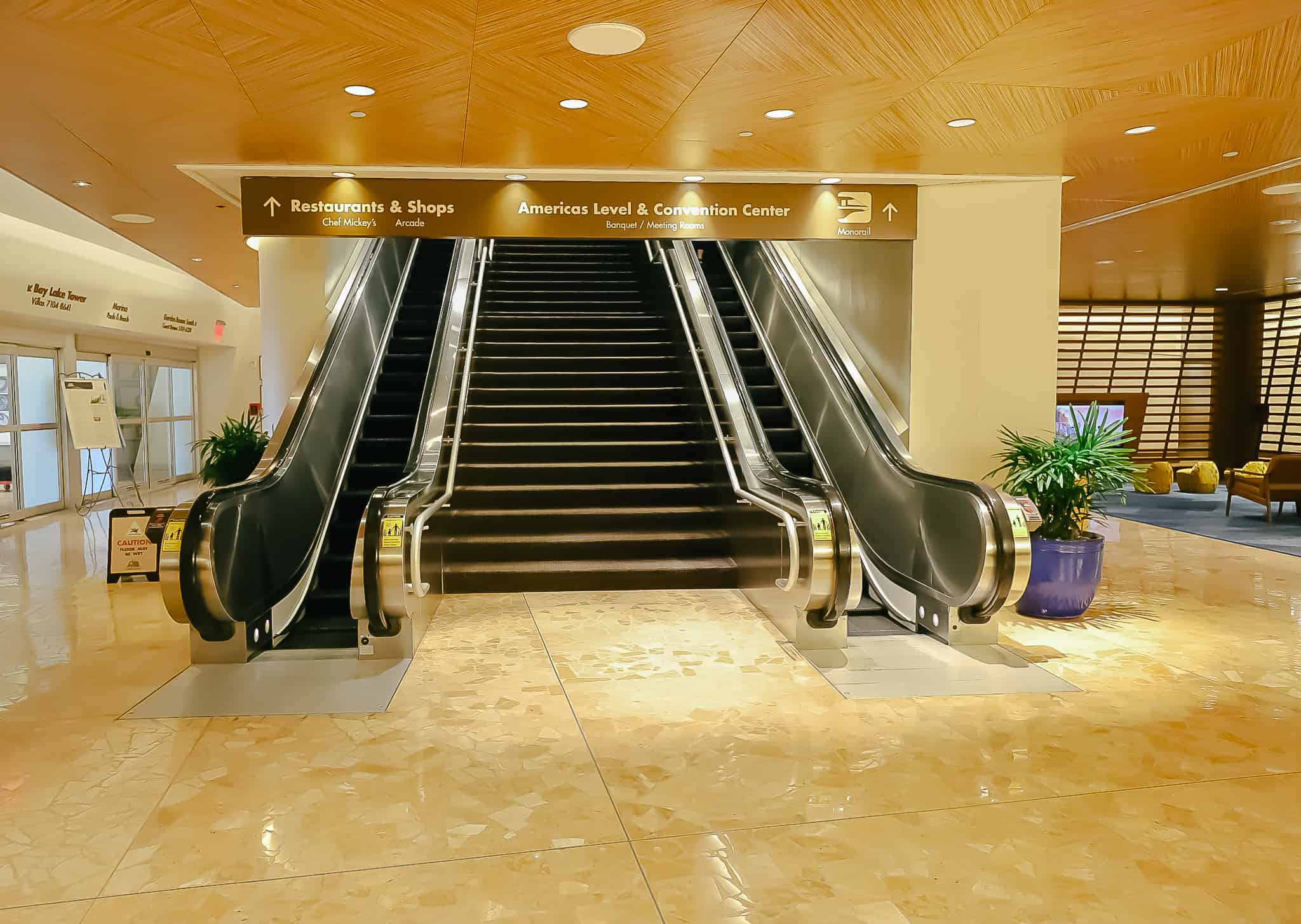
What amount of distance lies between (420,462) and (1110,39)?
4.55m

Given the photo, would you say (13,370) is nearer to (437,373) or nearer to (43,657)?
(437,373)

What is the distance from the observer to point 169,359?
15.3m

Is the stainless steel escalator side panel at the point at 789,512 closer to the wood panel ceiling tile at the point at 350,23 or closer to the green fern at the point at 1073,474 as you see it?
the green fern at the point at 1073,474

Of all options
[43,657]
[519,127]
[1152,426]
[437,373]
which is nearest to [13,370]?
[437,373]

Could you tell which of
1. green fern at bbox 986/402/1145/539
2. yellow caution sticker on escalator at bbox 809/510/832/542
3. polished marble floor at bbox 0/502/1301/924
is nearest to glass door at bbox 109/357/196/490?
polished marble floor at bbox 0/502/1301/924

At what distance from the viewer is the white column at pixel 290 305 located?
7043 mm

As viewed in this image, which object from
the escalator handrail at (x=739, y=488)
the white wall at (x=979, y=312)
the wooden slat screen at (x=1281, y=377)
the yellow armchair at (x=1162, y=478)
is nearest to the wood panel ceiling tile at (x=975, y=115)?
the white wall at (x=979, y=312)

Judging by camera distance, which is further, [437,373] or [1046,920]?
[437,373]

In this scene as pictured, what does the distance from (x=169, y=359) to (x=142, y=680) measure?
1245 centimetres

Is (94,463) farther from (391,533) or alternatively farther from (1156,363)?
(1156,363)

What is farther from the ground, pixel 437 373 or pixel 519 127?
pixel 519 127

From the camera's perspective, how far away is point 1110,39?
3.69 metres

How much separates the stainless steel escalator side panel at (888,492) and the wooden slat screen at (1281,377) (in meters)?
10.5

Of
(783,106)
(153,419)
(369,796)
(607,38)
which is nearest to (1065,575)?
(783,106)
